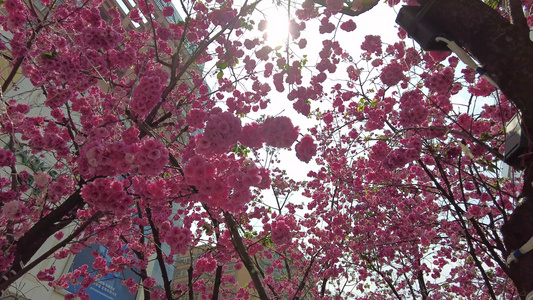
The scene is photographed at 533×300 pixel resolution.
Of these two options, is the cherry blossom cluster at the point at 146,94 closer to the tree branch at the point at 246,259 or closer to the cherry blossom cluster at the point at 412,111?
the tree branch at the point at 246,259

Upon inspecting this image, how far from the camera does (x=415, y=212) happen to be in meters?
7.45

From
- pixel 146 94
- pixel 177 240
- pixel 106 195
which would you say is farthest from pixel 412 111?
pixel 106 195

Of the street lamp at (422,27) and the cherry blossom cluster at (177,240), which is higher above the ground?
the street lamp at (422,27)

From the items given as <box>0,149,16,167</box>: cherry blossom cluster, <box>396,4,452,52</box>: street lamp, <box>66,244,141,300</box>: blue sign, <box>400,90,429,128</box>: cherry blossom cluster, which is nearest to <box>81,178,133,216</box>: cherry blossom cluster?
<box>0,149,16,167</box>: cherry blossom cluster

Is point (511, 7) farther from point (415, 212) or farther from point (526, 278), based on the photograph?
point (415, 212)

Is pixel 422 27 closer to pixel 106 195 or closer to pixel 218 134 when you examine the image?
pixel 218 134

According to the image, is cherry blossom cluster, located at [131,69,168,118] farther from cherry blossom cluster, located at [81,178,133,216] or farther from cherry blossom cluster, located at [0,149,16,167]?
cherry blossom cluster, located at [0,149,16,167]

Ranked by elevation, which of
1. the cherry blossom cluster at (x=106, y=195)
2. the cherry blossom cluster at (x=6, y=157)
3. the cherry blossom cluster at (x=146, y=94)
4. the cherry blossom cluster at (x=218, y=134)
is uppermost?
the cherry blossom cluster at (x=146, y=94)

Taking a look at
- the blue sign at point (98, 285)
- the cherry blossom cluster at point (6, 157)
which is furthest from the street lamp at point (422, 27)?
the blue sign at point (98, 285)

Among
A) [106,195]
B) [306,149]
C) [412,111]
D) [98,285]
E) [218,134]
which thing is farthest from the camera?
[98,285]

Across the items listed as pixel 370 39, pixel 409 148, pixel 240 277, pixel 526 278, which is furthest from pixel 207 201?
pixel 240 277

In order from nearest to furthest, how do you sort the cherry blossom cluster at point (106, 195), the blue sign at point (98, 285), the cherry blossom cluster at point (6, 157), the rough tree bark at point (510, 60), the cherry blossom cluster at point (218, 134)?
the rough tree bark at point (510, 60) → the cherry blossom cluster at point (218, 134) → the cherry blossom cluster at point (106, 195) → the cherry blossom cluster at point (6, 157) → the blue sign at point (98, 285)

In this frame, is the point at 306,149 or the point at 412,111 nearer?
the point at 306,149

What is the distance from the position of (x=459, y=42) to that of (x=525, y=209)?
1.27 metres
